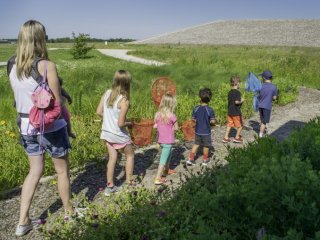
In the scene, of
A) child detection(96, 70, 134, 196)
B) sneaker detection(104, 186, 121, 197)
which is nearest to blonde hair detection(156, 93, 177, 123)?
child detection(96, 70, 134, 196)

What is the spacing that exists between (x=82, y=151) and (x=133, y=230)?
270cm

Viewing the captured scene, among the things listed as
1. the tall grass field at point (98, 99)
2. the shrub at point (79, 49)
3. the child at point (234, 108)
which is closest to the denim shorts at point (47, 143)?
the tall grass field at point (98, 99)

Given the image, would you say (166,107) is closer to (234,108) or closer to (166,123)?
(166,123)

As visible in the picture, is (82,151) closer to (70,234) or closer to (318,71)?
(70,234)

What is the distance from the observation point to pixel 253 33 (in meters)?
56.6

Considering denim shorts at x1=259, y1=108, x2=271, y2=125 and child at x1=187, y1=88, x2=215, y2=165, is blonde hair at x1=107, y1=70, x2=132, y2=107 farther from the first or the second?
denim shorts at x1=259, y1=108, x2=271, y2=125

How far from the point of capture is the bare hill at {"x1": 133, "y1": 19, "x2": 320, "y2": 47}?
162ft

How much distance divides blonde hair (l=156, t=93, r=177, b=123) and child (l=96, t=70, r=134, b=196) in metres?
0.58

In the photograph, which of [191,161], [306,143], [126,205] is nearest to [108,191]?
[126,205]

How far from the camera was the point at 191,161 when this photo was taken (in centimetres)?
586

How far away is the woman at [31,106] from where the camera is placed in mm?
3361

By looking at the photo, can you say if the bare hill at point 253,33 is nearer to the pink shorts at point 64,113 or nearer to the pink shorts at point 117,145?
the pink shorts at point 117,145

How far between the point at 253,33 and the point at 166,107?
54882 millimetres

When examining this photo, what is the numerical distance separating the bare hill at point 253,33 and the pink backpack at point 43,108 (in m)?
44.5
